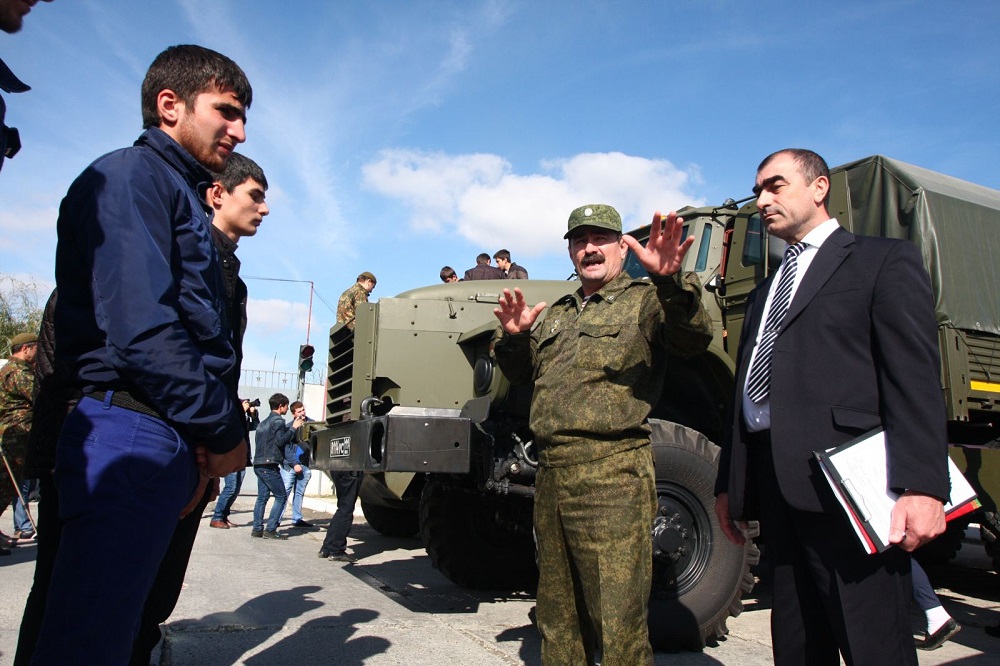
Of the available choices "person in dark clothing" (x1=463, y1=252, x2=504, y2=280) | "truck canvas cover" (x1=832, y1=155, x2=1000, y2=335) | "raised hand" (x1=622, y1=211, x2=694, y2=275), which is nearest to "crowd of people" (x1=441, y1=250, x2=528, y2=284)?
"person in dark clothing" (x1=463, y1=252, x2=504, y2=280)

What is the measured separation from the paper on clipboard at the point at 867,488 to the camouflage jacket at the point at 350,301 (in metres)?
4.75

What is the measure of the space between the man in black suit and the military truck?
1.86 m

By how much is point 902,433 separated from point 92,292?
1.92 metres

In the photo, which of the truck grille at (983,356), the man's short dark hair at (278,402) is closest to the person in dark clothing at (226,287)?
the truck grille at (983,356)

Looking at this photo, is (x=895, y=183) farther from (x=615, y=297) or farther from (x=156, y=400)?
(x=156, y=400)

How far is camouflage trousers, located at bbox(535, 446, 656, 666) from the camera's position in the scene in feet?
8.20

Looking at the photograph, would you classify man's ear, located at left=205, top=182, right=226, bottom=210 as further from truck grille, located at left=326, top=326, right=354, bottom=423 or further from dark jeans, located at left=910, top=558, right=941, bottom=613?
dark jeans, located at left=910, top=558, right=941, bottom=613

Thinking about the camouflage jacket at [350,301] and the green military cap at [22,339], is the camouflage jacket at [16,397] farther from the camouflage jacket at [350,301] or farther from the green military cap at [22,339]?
the camouflage jacket at [350,301]

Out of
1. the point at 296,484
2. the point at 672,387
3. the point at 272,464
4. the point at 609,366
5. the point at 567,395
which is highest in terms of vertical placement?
the point at 672,387

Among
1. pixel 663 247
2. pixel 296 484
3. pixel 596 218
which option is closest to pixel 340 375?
pixel 596 218

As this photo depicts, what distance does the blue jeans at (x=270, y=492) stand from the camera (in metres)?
8.90

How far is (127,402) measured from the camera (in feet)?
5.54

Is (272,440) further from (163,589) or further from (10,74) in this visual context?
(10,74)

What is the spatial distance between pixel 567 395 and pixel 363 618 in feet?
7.75
